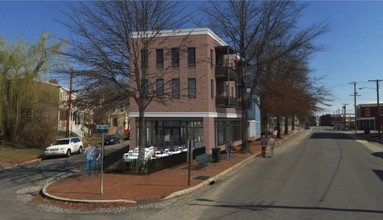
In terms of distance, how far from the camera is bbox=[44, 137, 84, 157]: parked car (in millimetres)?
34062

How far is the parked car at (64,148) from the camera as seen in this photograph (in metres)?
34.1

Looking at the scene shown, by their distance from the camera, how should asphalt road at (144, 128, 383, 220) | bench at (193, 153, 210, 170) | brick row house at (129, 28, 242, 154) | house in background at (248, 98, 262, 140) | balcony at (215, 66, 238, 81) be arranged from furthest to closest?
house in background at (248, 98, 262, 140)
balcony at (215, 66, 238, 81)
brick row house at (129, 28, 242, 154)
bench at (193, 153, 210, 170)
asphalt road at (144, 128, 383, 220)

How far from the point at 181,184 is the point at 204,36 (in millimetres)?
18625

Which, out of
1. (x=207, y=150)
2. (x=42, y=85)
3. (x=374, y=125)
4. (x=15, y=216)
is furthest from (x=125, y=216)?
(x=374, y=125)

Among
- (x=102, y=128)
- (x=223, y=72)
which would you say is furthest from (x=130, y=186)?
(x=223, y=72)

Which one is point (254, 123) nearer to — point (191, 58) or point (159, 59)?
point (191, 58)

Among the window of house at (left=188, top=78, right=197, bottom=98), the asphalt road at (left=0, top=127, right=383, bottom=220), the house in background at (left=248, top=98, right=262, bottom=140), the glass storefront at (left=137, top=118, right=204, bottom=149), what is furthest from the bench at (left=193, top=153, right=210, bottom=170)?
the house in background at (left=248, top=98, right=262, bottom=140)

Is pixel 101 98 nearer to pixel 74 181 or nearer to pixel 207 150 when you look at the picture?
pixel 74 181

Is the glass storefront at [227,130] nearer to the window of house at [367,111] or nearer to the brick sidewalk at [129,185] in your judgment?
the brick sidewalk at [129,185]

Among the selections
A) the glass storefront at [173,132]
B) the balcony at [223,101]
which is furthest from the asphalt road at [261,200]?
the balcony at [223,101]

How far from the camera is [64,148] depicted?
3475 centimetres

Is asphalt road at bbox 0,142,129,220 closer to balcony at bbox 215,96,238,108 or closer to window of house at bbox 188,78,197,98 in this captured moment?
window of house at bbox 188,78,197,98

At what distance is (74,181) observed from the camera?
18500 mm

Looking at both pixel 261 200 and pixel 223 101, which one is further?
pixel 223 101
